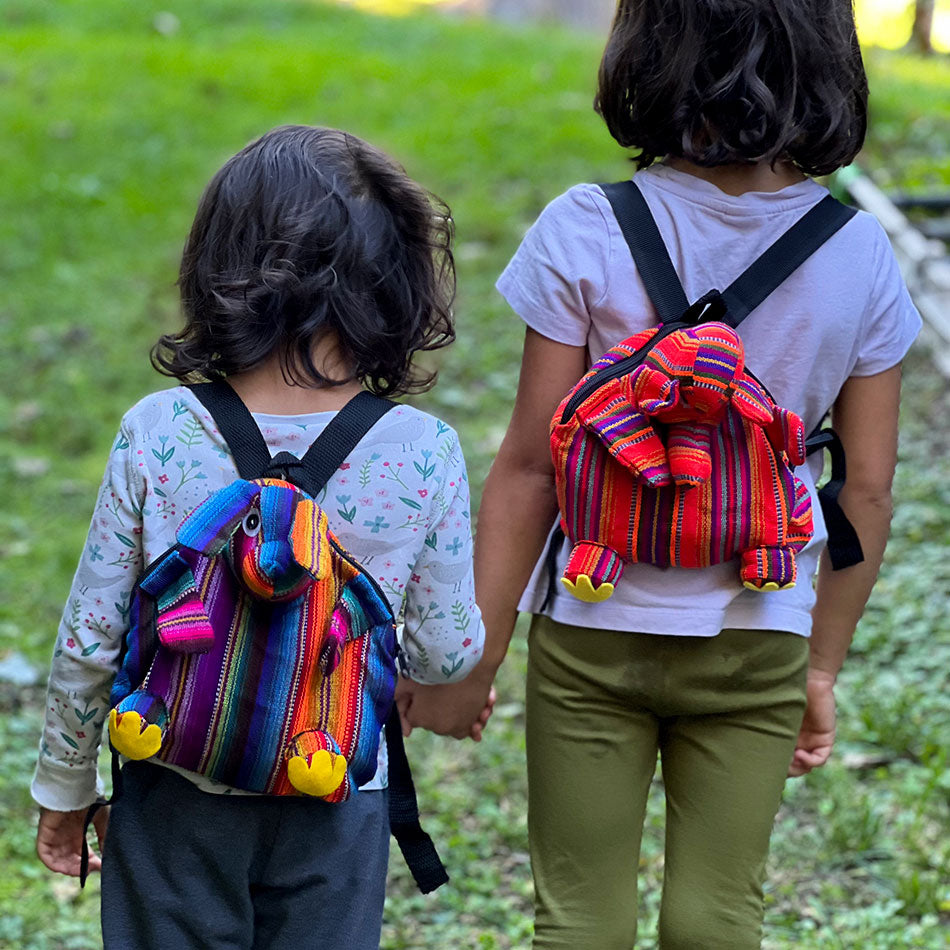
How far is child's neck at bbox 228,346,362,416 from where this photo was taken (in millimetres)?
1854

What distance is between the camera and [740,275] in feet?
6.55

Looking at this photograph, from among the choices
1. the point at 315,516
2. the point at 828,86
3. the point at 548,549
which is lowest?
the point at 548,549

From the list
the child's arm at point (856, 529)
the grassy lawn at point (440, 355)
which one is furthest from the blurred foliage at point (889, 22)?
the child's arm at point (856, 529)

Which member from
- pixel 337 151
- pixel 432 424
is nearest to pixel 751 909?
pixel 432 424

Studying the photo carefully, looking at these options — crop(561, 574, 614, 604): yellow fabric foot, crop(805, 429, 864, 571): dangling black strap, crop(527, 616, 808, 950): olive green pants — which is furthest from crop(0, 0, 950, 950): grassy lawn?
crop(561, 574, 614, 604): yellow fabric foot

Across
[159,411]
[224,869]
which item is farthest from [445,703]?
[159,411]

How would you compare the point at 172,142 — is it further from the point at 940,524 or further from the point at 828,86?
the point at 828,86

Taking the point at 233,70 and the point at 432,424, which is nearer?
the point at 432,424

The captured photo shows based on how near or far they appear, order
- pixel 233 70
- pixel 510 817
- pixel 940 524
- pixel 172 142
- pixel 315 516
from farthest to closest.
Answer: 1. pixel 233 70
2. pixel 172 142
3. pixel 940 524
4. pixel 510 817
5. pixel 315 516

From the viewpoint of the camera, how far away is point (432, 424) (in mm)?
1890

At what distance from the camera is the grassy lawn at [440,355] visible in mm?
3256

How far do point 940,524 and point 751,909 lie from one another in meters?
3.09

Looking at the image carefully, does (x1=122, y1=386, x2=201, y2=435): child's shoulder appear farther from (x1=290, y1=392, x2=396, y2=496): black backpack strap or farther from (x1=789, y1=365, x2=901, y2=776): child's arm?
(x1=789, y1=365, x2=901, y2=776): child's arm

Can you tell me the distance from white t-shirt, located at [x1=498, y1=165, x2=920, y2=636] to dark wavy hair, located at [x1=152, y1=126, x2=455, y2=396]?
219 millimetres
